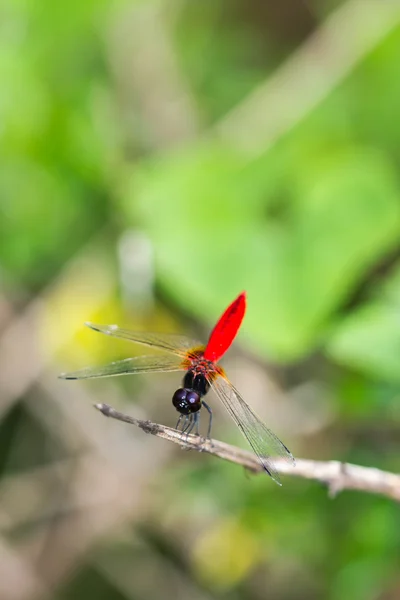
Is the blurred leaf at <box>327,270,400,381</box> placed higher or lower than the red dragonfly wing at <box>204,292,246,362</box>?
higher

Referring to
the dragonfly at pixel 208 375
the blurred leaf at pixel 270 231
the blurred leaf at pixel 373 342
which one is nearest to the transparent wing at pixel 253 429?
the dragonfly at pixel 208 375

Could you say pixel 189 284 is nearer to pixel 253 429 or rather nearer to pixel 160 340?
pixel 160 340

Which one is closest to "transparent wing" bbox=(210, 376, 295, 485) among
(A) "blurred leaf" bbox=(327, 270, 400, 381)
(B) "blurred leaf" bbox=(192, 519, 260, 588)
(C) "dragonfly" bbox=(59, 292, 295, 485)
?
(C) "dragonfly" bbox=(59, 292, 295, 485)

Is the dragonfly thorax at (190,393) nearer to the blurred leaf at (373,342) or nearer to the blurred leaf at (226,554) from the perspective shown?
the blurred leaf at (373,342)

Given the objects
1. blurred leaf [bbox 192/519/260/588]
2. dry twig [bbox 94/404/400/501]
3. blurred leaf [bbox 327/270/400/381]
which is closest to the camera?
dry twig [bbox 94/404/400/501]

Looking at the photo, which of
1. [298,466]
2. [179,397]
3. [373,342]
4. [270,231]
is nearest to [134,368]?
[179,397]

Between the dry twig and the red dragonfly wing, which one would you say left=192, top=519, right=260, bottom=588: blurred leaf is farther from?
the red dragonfly wing
